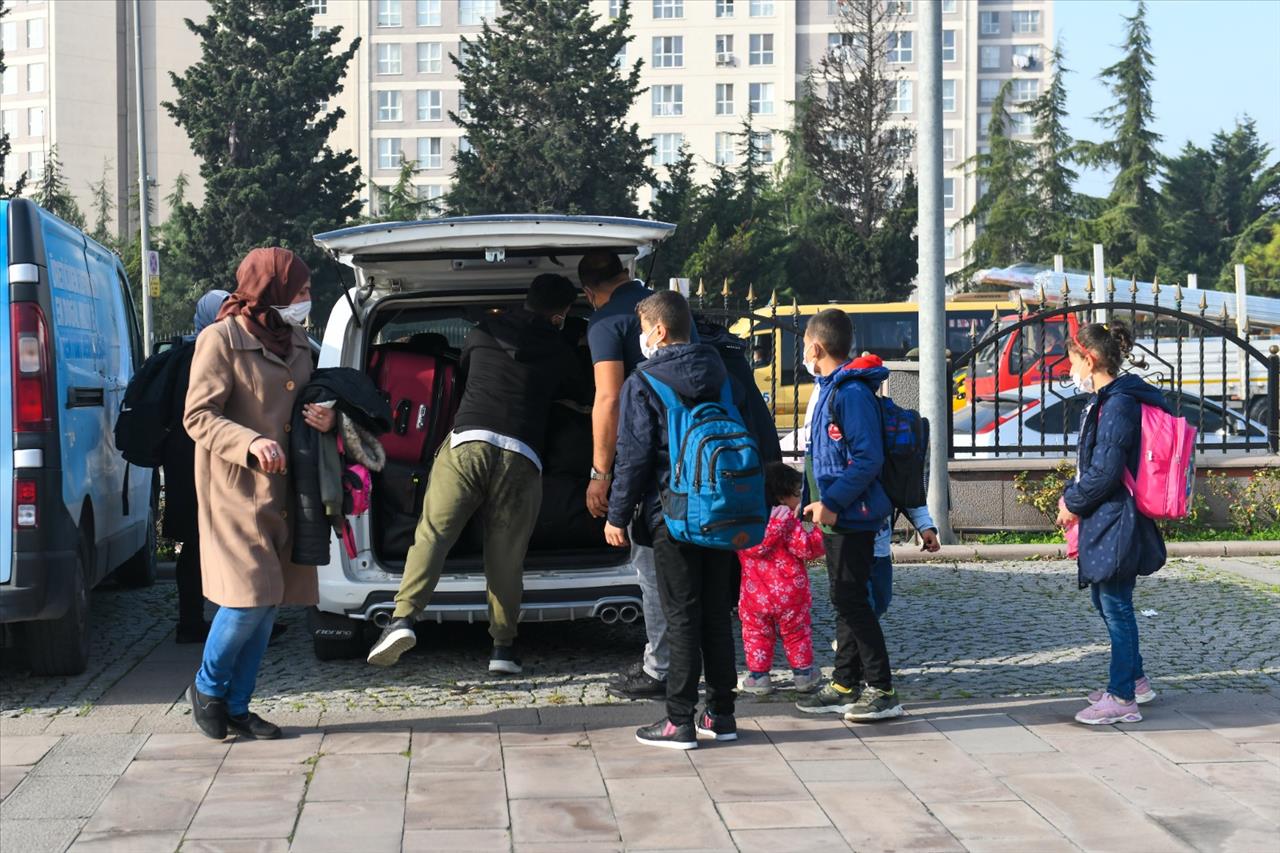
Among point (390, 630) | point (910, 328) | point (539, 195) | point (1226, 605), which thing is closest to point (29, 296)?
point (390, 630)

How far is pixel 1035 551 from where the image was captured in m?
11.4

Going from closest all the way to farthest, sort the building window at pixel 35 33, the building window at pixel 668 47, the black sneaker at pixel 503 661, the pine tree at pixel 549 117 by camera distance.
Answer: the black sneaker at pixel 503 661 → the pine tree at pixel 549 117 → the building window at pixel 35 33 → the building window at pixel 668 47

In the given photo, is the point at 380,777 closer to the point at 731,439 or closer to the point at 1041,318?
the point at 731,439

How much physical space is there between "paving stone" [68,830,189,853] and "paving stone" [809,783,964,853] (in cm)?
206

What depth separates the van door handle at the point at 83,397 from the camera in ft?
22.3

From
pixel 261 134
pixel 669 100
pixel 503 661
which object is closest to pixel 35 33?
pixel 669 100

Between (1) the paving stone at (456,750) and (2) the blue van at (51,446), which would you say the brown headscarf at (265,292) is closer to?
(2) the blue van at (51,446)

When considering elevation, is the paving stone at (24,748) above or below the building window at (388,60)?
below

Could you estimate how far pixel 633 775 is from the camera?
17.9ft

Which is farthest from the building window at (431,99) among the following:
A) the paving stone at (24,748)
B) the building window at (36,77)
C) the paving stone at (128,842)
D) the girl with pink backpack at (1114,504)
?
the paving stone at (128,842)

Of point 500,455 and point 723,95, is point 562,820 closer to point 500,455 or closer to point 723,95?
point 500,455

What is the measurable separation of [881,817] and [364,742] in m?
2.07

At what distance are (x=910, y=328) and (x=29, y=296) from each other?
29.7 metres

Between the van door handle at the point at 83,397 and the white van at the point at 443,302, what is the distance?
3.56 feet
